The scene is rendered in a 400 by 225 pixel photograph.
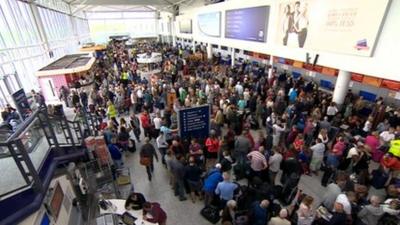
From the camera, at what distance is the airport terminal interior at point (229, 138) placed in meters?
3.91

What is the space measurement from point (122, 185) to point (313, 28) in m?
8.61

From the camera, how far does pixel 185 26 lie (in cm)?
2512

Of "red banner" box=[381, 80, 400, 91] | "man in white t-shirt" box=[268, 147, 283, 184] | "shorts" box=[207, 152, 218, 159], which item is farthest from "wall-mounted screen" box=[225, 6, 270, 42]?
"man in white t-shirt" box=[268, 147, 283, 184]

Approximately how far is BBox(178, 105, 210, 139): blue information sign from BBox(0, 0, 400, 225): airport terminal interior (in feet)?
0.11

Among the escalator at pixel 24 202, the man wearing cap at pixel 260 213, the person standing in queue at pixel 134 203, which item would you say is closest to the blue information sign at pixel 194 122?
the person standing in queue at pixel 134 203

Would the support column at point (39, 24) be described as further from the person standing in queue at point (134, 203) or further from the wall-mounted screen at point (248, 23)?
the person standing in queue at point (134, 203)

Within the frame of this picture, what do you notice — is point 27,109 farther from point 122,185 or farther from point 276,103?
point 276,103

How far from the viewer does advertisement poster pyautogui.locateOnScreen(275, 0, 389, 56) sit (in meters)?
6.62

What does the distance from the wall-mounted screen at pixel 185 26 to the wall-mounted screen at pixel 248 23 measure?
9339 millimetres

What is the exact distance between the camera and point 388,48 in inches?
251

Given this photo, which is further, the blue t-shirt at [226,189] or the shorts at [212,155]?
the shorts at [212,155]

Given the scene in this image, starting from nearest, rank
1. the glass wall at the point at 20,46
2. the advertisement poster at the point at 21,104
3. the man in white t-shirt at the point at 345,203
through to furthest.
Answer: the man in white t-shirt at the point at 345,203
the advertisement poster at the point at 21,104
the glass wall at the point at 20,46

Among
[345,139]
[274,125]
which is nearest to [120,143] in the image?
[274,125]

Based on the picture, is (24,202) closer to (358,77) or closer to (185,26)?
(358,77)
